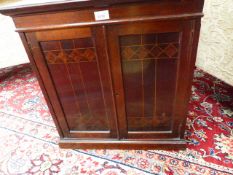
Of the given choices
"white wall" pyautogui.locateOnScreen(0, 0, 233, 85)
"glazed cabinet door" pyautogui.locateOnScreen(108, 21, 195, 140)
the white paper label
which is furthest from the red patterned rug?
the white paper label

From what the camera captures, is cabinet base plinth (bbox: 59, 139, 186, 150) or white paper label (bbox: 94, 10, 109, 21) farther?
cabinet base plinth (bbox: 59, 139, 186, 150)

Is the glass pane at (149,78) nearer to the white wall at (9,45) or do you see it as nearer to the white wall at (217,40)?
the white wall at (217,40)

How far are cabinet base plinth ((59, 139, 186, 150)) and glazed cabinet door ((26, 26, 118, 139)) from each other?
1.9 inches

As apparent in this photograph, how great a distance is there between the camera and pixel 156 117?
1.41 meters

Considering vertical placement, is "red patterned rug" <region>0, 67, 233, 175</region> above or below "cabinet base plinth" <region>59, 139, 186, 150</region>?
below

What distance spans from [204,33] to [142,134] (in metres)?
1.03

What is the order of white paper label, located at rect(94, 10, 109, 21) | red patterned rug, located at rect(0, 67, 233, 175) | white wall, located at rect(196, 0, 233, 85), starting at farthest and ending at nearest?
→ white wall, located at rect(196, 0, 233, 85), red patterned rug, located at rect(0, 67, 233, 175), white paper label, located at rect(94, 10, 109, 21)

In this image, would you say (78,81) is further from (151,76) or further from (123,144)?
(123,144)

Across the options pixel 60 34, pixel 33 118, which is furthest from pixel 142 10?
pixel 33 118

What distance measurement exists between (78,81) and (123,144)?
1.97 ft

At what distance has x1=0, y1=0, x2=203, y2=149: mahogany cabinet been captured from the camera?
1.02m

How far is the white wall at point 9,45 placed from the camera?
7.35ft

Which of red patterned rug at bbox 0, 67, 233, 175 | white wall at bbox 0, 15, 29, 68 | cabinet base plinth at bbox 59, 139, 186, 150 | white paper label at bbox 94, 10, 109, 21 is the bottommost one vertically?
red patterned rug at bbox 0, 67, 233, 175

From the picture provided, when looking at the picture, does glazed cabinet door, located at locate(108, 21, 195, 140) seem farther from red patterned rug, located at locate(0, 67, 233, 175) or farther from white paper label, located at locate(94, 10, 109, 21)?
red patterned rug, located at locate(0, 67, 233, 175)
